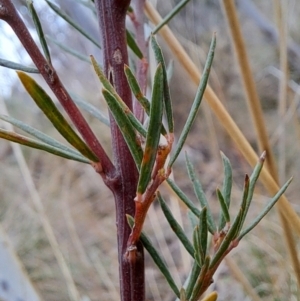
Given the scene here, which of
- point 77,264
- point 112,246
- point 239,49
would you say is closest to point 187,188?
point 112,246

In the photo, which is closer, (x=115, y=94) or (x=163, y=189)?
(x=115, y=94)

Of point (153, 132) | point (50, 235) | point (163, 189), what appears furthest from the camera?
point (163, 189)

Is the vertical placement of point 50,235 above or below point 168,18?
below

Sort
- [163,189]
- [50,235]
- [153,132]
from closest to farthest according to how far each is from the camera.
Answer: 1. [153,132]
2. [50,235]
3. [163,189]

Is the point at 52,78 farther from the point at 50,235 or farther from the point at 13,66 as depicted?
the point at 50,235

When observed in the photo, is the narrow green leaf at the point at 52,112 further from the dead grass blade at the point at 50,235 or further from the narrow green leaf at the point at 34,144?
the dead grass blade at the point at 50,235

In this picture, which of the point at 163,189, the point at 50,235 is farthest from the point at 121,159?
the point at 163,189
